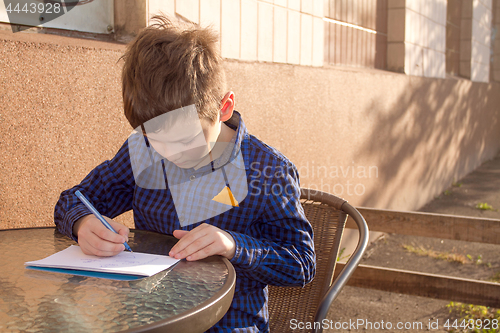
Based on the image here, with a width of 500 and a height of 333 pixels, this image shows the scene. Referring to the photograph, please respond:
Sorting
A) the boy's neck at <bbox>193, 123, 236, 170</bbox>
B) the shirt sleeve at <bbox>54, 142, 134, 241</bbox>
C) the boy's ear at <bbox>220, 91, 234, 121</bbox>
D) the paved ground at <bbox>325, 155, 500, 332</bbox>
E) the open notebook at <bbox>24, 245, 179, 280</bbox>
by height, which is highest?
the boy's ear at <bbox>220, 91, 234, 121</bbox>

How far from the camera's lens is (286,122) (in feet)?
12.2

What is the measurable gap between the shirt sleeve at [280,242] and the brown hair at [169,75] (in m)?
0.33

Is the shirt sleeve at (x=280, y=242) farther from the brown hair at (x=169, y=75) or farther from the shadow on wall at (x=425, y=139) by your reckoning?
the shadow on wall at (x=425, y=139)

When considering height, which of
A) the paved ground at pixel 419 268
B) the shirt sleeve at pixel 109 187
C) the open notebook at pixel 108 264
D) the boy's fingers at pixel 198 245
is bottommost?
the paved ground at pixel 419 268

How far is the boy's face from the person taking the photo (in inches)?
55.3

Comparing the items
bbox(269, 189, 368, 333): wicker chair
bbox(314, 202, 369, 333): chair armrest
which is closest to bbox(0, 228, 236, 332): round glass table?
bbox(314, 202, 369, 333): chair armrest

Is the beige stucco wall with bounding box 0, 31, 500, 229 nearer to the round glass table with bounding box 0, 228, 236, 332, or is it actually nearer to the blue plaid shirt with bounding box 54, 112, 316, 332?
the blue plaid shirt with bounding box 54, 112, 316, 332

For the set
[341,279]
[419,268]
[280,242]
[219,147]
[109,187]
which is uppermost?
[219,147]

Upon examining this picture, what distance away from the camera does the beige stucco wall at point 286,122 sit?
194 centimetres

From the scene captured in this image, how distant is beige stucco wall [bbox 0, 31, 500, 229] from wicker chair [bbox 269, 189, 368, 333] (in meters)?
1.00

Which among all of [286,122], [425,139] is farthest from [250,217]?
[425,139]

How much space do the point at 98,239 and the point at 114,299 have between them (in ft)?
1.01

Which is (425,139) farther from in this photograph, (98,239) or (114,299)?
(114,299)

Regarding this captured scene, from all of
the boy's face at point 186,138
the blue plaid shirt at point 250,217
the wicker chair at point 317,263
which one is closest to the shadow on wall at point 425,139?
the wicker chair at point 317,263
